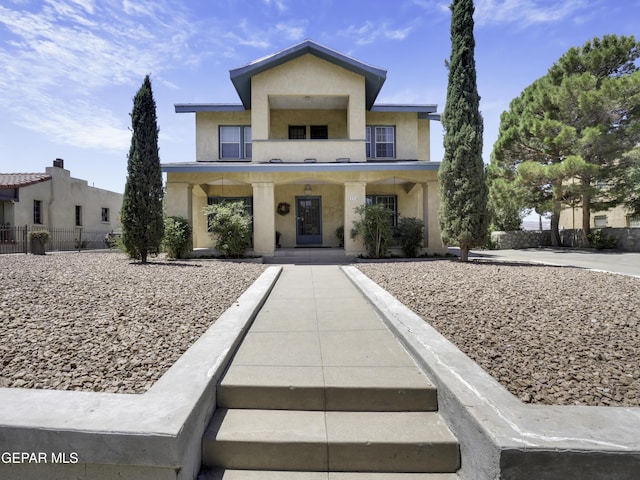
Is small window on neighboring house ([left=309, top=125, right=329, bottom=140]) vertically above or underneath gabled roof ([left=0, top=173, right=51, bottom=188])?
above

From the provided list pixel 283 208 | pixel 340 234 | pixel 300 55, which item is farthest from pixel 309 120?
pixel 340 234

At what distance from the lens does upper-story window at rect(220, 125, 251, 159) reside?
623 inches

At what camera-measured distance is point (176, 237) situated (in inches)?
468

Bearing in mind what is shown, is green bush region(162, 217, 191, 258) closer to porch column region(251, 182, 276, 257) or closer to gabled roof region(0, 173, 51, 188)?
porch column region(251, 182, 276, 257)

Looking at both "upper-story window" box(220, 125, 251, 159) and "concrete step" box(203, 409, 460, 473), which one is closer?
"concrete step" box(203, 409, 460, 473)

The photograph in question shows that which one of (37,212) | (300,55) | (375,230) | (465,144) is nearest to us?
(465,144)

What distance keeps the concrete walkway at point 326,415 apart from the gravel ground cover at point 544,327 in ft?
2.69

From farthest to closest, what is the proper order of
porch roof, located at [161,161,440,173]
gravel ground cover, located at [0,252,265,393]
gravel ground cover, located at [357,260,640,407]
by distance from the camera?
porch roof, located at [161,161,440,173] → gravel ground cover, located at [0,252,265,393] → gravel ground cover, located at [357,260,640,407]

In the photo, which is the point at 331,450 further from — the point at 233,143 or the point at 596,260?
the point at 233,143

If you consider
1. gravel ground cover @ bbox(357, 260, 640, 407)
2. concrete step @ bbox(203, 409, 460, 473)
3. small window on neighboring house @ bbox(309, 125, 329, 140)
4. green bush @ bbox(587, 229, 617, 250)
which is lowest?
concrete step @ bbox(203, 409, 460, 473)

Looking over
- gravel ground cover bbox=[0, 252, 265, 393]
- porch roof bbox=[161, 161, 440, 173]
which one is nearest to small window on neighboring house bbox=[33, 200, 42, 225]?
porch roof bbox=[161, 161, 440, 173]

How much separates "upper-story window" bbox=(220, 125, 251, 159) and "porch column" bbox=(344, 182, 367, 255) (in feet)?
19.1

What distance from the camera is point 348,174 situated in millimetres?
13078

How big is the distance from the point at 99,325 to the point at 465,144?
10.4 m
